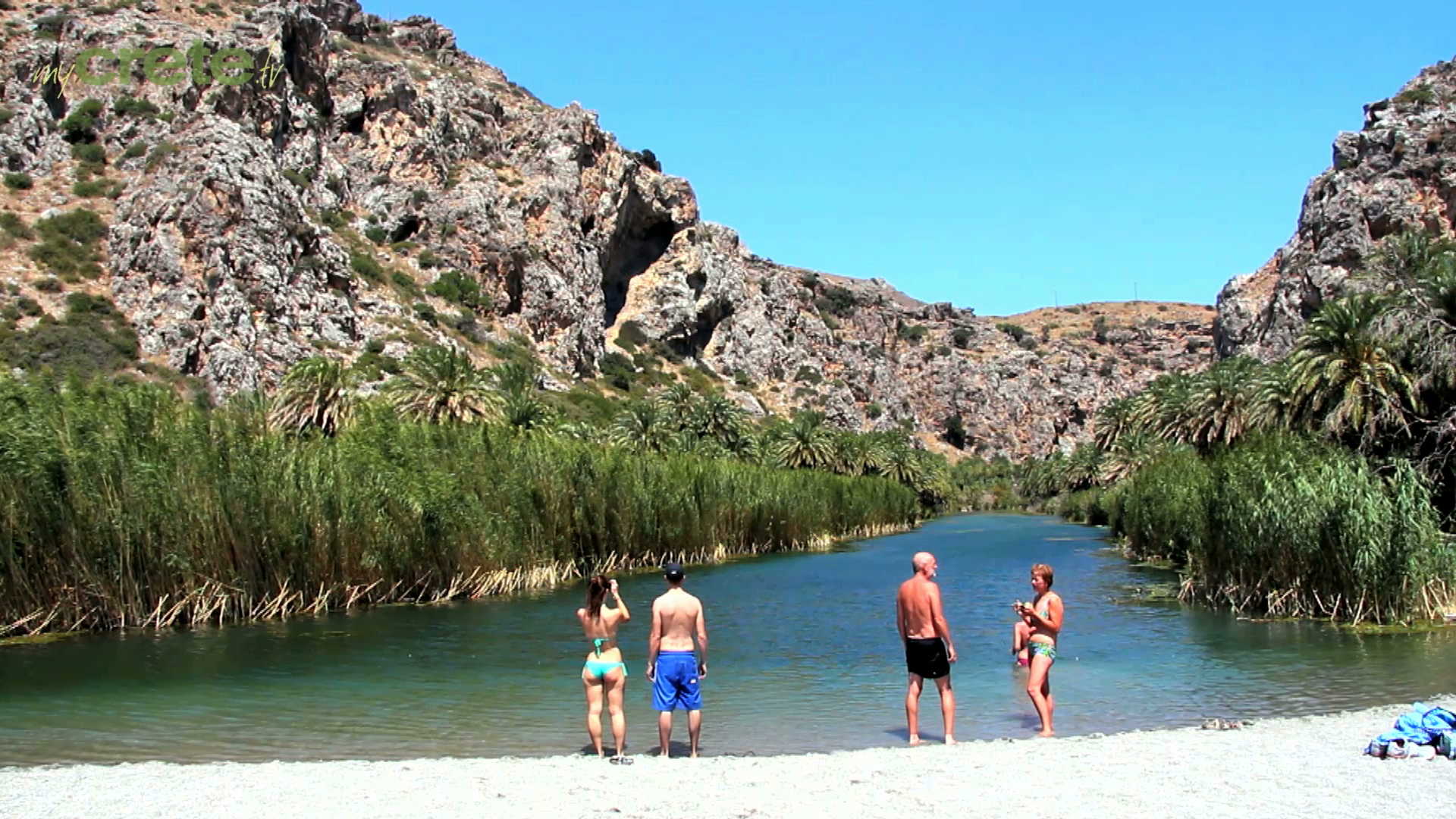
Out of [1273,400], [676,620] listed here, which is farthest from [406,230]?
[676,620]

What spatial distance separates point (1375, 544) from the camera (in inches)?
826

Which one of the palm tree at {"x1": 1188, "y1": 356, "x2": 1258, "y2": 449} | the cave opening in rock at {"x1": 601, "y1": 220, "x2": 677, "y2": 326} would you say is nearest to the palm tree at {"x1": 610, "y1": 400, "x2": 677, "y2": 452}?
the palm tree at {"x1": 1188, "y1": 356, "x2": 1258, "y2": 449}

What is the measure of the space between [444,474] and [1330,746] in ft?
77.4

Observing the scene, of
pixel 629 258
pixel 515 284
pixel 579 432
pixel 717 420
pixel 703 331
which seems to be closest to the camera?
pixel 579 432

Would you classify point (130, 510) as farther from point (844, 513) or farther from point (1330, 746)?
point (844, 513)

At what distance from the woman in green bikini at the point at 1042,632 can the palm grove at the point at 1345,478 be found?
11.7m

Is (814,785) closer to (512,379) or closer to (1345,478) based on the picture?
(1345,478)

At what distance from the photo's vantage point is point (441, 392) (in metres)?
45.7

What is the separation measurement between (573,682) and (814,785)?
8.62 metres

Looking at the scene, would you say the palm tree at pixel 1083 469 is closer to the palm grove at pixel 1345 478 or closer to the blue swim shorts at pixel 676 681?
the palm grove at pixel 1345 478

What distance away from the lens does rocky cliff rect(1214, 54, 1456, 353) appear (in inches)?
3369

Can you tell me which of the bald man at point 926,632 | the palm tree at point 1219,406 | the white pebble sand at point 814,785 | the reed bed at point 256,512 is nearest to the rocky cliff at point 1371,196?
the palm tree at point 1219,406

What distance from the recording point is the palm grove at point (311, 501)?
21188mm

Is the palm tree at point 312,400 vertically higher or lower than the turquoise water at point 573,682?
higher
